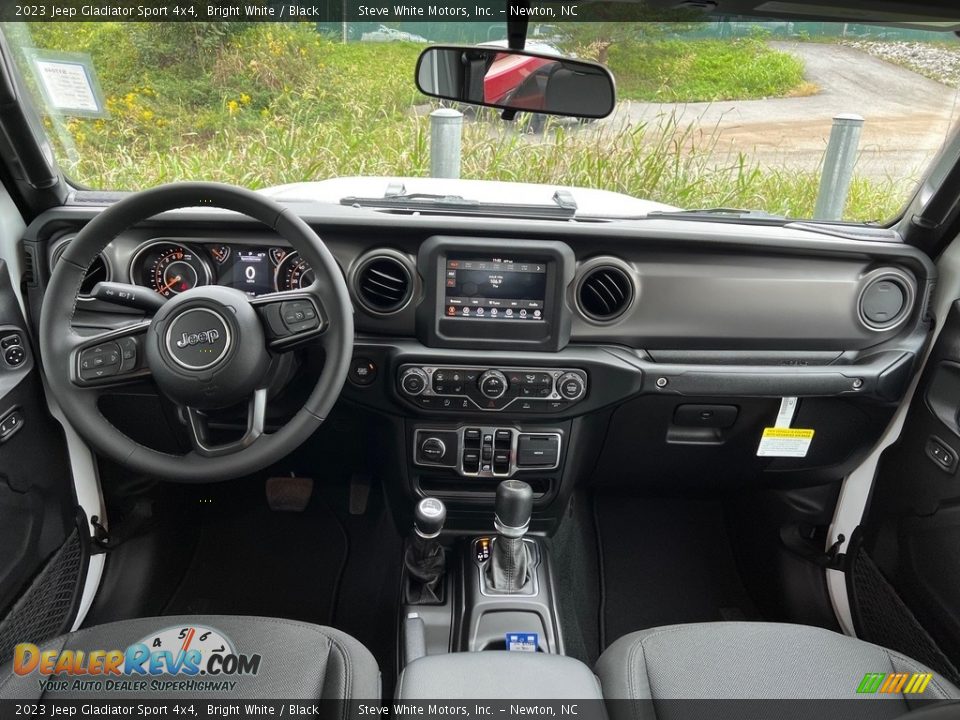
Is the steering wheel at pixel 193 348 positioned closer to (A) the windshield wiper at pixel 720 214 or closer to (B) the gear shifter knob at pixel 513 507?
(B) the gear shifter knob at pixel 513 507

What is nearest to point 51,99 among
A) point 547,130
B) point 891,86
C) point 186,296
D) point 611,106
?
point 186,296

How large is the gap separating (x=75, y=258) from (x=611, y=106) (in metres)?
1.34

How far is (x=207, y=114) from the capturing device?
2.14 m

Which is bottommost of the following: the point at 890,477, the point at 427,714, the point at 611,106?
the point at 890,477

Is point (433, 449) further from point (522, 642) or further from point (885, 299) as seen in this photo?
point (885, 299)

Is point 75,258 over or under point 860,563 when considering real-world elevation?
over

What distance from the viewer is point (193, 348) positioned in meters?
1.51

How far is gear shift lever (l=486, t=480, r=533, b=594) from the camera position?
1.91 m

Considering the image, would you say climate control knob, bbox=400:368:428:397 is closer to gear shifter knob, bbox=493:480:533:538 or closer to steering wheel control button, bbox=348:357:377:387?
steering wheel control button, bbox=348:357:377:387

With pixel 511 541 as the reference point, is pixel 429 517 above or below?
above

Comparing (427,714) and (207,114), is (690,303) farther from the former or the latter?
(207,114)

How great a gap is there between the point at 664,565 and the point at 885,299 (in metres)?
1.32
